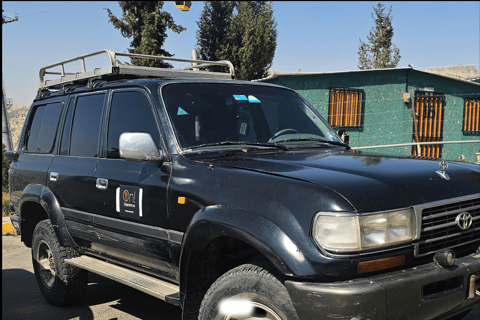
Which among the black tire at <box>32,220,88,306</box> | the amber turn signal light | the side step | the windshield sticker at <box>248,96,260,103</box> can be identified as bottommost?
the black tire at <box>32,220,88,306</box>

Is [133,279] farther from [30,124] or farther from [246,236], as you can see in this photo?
[30,124]

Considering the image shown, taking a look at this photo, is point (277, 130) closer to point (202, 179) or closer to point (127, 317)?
point (202, 179)

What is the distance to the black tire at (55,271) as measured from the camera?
481 centimetres

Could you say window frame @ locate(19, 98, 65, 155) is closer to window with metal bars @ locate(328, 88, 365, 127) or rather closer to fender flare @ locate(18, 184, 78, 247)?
fender flare @ locate(18, 184, 78, 247)

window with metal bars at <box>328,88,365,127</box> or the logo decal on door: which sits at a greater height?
window with metal bars at <box>328,88,365,127</box>

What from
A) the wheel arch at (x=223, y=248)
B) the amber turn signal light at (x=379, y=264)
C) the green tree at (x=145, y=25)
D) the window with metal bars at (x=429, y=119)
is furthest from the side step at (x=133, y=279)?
the green tree at (x=145, y=25)

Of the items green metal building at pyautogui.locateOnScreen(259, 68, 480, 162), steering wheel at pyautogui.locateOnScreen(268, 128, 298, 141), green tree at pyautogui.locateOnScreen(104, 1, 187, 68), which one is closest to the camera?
steering wheel at pyautogui.locateOnScreen(268, 128, 298, 141)

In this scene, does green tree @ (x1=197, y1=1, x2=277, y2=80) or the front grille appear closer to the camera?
the front grille

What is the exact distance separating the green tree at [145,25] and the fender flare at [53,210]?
21.0 metres

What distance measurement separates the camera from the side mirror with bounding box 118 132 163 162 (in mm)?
3484

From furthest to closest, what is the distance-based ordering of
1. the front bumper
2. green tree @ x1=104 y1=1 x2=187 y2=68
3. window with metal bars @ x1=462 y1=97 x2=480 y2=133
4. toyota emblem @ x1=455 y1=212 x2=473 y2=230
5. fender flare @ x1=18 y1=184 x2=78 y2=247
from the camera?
green tree @ x1=104 y1=1 x2=187 y2=68
window with metal bars @ x1=462 y1=97 x2=480 y2=133
fender flare @ x1=18 y1=184 x2=78 y2=247
toyota emblem @ x1=455 y1=212 x2=473 y2=230
the front bumper

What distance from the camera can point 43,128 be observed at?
17.6 ft

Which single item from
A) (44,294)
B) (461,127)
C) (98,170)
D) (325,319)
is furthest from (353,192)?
(461,127)

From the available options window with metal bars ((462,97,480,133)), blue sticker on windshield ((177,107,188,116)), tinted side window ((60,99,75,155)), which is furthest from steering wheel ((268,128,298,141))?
window with metal bars ((462,97,480,133))
